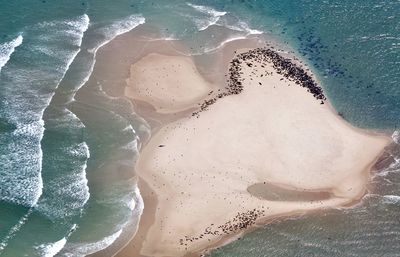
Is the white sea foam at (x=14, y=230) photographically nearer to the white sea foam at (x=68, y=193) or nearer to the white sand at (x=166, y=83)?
the white sea foam at (x=68, y=193)

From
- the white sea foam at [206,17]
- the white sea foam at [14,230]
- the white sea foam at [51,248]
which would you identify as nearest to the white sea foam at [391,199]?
the white sea foam at [51,248]

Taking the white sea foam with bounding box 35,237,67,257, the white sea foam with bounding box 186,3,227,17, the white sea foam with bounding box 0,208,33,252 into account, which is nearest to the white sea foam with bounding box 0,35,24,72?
the white sea foam with bounding box 0,208,33,252

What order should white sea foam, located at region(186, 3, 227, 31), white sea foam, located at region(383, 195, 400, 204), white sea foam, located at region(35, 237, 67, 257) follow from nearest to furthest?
white sea foam, located at region(35, 237, 67, 257) < white sea foam, located at region(383, 195, 400, 204) < white sea foam, located at region(186, 3, 227, 31)

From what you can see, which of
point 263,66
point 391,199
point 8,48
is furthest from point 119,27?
point 391,199

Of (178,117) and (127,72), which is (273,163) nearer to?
(178,117)

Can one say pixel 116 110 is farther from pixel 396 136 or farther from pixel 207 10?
pixel 396 136

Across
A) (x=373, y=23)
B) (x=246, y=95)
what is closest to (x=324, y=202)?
(x=246, y=95)

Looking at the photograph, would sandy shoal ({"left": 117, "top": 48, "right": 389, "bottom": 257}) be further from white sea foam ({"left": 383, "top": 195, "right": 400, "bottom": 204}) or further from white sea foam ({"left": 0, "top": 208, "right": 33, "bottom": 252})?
white sea foam ({"left": 0, "top": 208, "right": 33, "bottom": 252})
